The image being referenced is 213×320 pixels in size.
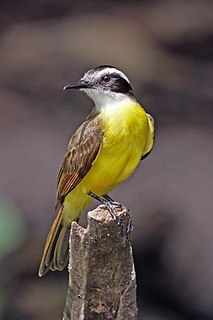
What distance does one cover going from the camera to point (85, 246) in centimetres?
225

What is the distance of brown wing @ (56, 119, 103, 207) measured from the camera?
3.04 metres

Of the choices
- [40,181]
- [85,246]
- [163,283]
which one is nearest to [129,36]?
[40,181]

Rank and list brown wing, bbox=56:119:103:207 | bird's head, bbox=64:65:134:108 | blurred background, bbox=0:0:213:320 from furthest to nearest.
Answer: blurred background, bbox=0:0:213:320, bird's head, bbox=64:65:134:108, brown wing, bbox=56:119:103:207

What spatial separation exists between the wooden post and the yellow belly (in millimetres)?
784

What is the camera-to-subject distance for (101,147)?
3.08 metres

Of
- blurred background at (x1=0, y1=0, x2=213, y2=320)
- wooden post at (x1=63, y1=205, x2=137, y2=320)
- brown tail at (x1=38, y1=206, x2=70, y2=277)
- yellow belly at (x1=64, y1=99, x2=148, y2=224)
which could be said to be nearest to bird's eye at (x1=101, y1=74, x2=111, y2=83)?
yellow belly at (x1=64, y1=99, x2=148, y2=224)

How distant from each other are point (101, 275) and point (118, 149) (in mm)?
856

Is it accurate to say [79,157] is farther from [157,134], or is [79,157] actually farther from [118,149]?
[157,134]

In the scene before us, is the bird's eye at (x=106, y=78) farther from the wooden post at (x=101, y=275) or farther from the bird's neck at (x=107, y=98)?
the wooden post at (x=101, y=275)

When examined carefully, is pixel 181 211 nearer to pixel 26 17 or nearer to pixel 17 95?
pixel 17 95

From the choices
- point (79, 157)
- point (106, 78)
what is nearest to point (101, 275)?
point (79, 157)

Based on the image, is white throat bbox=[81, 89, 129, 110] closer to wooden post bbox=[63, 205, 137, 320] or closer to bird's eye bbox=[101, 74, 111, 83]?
bird's eye bbox=[101, 74, 111, 83]

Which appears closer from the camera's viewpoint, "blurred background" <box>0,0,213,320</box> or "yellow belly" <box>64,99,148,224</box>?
"yellow belly" <box>64,99,148,224</box>

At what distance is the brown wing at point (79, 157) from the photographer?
3.04 m
